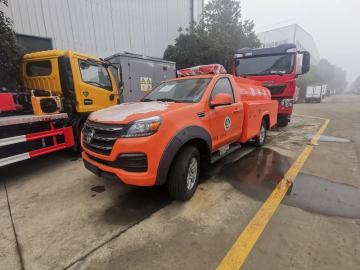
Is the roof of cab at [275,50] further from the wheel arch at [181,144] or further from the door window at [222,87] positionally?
the wheel arch at [181,144]

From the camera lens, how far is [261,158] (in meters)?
4.87

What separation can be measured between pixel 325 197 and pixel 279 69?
565 centimetres

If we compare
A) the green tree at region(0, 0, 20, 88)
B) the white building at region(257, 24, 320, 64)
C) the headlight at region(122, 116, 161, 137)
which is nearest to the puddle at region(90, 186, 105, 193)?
the headlight at region(122, 116, 161, 137)

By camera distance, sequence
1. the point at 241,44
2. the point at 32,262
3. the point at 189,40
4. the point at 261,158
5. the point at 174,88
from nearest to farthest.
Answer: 1. the point at 32,262
2. the point at 174,88
3. the point at 261,158
4. the point at 189,40
5. the point at 241,44

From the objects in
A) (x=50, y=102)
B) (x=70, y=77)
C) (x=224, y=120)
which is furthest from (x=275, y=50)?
(x=50, y=102)

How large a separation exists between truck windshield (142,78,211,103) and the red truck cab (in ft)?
15.9

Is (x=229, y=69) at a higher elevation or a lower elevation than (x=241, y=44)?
lower

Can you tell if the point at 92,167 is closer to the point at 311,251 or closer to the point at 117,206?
the point at 117,206

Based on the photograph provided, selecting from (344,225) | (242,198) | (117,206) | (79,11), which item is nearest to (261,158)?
(242,198)

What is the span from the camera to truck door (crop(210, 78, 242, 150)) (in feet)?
11.5

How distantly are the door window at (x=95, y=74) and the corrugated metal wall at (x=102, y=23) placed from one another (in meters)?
5.00

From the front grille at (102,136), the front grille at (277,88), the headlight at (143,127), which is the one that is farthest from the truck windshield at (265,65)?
the front grille at (102,136)

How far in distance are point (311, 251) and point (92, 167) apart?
273cm

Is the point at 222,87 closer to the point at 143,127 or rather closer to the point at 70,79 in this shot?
the point at 143,127
